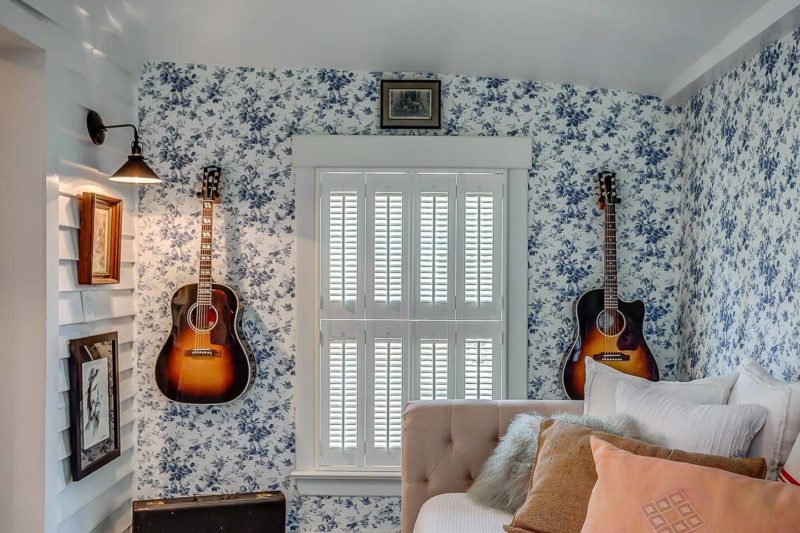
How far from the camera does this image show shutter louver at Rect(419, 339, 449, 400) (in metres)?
3.51

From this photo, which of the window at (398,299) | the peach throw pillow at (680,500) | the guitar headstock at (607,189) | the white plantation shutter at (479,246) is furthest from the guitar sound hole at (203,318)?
the peach throw pillow at (680,500)

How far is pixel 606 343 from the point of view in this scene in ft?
11.1

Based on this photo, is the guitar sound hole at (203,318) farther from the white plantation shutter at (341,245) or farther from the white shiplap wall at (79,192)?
the white plantation shutter at (341,245)

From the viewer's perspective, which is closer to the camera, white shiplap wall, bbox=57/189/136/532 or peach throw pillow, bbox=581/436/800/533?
peach throw pillow, bbox=581/436/800/533

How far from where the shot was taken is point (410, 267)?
3502 mm

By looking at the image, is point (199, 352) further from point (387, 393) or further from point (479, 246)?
point (479, 246)

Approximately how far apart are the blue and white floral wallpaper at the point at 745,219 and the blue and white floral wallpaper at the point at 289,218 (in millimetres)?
198

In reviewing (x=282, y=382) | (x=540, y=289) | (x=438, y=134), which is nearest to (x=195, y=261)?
(x=282, y=382)

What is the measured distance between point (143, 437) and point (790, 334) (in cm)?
288

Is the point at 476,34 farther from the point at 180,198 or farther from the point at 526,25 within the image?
the point at 180,198

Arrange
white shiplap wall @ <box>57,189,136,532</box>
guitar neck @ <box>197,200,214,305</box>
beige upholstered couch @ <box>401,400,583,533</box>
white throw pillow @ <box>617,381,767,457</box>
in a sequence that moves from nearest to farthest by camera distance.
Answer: white throw pillow @ <box>617,381,767,457</box> < beige upholstered couch @ <box>401,400,583,533</box> < white shiplap wall @ <box>57,189,136,532</box> < guitar neck @ <box>197,200,214,305</box>

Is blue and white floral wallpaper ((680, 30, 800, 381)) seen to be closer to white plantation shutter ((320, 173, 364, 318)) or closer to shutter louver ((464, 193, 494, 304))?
shutter louver ((464, 193, 494, 304))

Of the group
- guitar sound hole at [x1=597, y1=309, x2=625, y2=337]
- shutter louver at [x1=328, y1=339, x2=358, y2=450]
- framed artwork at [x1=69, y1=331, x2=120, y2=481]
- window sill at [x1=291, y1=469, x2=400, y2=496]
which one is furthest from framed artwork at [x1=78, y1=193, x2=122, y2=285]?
guitar sound hole at [x1=597, y1=309, x2=625, y2=337]

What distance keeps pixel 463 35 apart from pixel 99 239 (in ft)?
5.85
